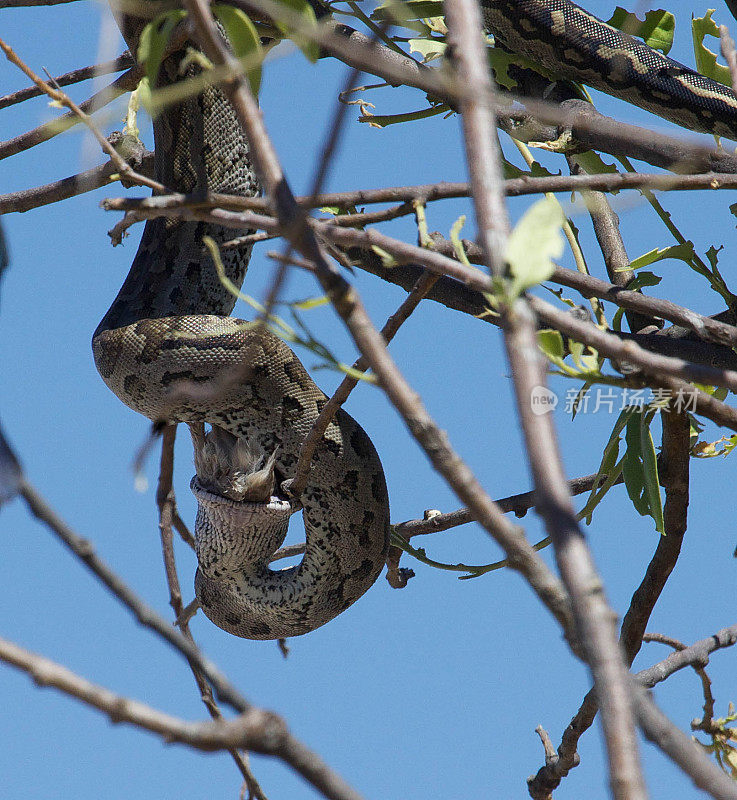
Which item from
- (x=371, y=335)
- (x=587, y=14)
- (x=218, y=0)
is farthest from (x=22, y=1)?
(x=371, y=335)

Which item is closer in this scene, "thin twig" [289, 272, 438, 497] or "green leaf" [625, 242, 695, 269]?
→ "thin twig" [289, 272, 438, 497]

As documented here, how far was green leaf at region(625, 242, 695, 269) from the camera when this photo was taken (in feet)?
8.82

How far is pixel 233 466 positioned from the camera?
3539mm

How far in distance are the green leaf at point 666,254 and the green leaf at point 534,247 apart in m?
1.76

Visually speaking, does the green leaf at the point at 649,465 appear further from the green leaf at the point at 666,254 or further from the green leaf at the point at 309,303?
the green leaf at the point at 309,303

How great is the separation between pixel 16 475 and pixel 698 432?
2.67 m

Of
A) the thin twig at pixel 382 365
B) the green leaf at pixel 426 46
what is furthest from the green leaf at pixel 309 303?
the green leaf at pixel 426 46

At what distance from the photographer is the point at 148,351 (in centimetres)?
357

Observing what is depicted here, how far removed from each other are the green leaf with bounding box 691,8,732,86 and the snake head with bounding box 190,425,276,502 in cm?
203

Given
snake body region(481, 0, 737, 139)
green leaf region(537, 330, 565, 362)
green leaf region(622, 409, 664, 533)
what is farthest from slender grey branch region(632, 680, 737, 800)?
snake body region(481, 0, 737, 139)

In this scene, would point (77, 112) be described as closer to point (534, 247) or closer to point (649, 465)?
point (534, 247)

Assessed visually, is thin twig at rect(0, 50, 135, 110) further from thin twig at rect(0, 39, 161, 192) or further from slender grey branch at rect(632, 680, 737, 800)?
slender grey branch at rect(632, 680, 737, 800)

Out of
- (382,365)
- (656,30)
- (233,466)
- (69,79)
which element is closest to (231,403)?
(233,466)

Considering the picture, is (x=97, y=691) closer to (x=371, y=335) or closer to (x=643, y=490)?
(x=371, y=335)
